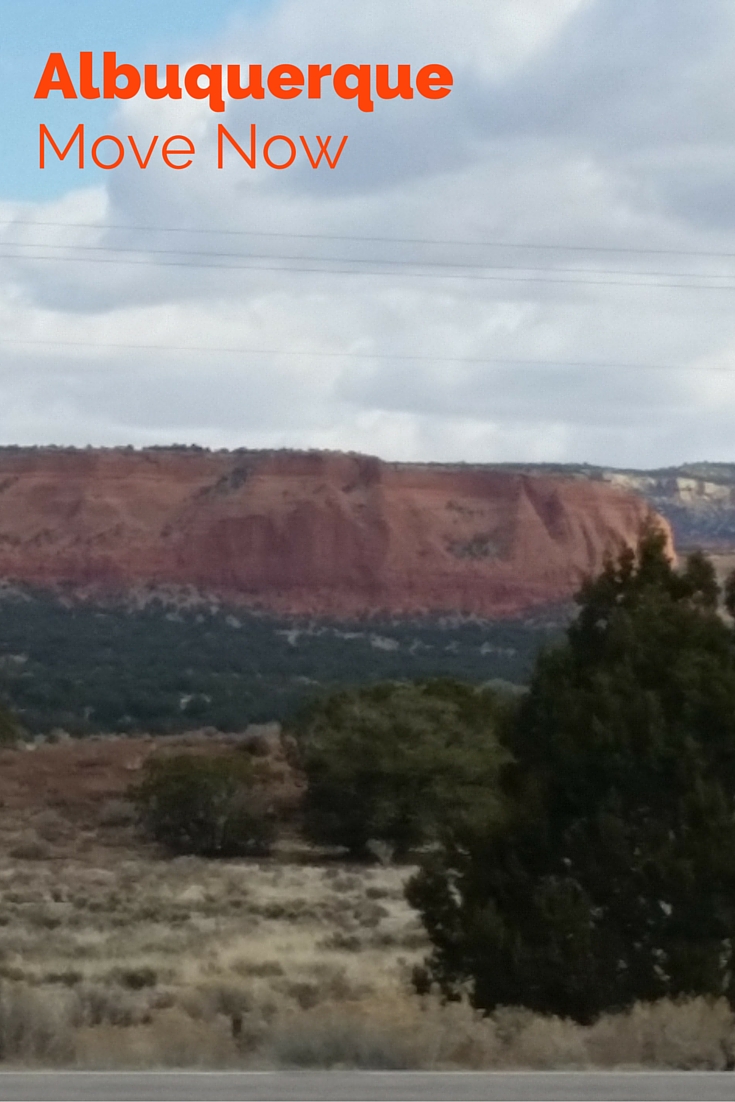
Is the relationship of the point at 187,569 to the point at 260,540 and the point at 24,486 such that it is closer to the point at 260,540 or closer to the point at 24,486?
the point at 260,540

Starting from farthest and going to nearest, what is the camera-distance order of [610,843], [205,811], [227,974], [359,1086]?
[205,811] → [227,974] → [610,843] → [359,1086]

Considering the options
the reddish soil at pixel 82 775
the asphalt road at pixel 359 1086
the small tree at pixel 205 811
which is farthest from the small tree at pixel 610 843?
the reddish soil at pixel 82 775

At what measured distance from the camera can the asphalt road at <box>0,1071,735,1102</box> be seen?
9.74 m

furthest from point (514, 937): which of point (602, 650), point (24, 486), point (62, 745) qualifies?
point (24, 486)

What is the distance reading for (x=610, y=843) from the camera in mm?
12578

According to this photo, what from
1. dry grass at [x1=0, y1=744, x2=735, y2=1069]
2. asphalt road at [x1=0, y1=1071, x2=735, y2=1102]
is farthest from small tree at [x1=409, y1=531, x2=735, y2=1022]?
asphalt road at [x1=0, y1=1071, x2=735, y2=1102]

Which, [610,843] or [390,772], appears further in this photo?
[390,772]

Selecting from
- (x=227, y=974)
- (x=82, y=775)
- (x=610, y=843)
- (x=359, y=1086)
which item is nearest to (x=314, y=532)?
(x=82, y=775)

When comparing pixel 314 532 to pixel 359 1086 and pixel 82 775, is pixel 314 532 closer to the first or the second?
pixel 82 775

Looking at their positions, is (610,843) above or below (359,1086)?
above

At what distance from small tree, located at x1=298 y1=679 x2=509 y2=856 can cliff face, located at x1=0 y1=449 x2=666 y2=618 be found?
79039mm

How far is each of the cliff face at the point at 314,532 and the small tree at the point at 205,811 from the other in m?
81.1

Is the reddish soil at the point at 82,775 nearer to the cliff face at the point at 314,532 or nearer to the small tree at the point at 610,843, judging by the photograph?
the small tree at the point at 610,843

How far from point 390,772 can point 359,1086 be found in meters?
24.0
